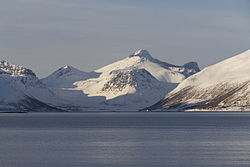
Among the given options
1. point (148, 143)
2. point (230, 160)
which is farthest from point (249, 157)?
point (148, 143)

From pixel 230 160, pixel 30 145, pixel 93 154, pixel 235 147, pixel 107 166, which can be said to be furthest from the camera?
pixel 30 145

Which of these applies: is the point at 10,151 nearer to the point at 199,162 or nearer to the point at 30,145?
the point at 30,145

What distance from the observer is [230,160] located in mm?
103938

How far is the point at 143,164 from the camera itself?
100 m

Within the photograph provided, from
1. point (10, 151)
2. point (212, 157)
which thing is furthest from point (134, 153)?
point (10, 151)

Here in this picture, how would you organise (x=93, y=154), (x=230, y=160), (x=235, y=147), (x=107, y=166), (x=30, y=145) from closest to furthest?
(x=107, y=166), (x=230, y=160), (x=93, y=154), (x=235, y=147), (x=30, y=145)

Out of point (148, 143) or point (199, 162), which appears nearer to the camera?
point (199, 162)

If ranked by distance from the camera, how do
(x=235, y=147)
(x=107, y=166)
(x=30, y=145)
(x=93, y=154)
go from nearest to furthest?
(x=107, y=166), (x=93, y=154), (x=235, y=147), (x=30, y=145)

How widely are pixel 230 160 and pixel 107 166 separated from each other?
21838 millimetres

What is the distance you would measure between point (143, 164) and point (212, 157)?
49.4 feet

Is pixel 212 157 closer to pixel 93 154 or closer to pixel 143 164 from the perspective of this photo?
pixel 143 164

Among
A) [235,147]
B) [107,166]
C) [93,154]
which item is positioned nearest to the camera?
[107,166]

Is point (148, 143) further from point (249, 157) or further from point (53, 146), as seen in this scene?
point (249, 157)

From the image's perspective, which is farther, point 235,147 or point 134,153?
point 235,147
